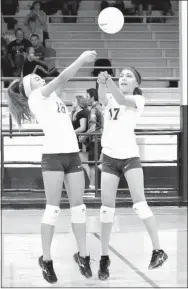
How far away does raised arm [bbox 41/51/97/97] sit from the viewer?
5.65 meters

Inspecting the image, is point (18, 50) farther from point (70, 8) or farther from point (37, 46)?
point (70, 8)

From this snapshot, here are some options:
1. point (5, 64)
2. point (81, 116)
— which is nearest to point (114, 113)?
point (81, 116)

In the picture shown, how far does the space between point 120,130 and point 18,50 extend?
29.9ft

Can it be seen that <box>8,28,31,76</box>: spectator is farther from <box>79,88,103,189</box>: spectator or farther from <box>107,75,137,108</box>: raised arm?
<box>107,75,137,108</box>: raised arm

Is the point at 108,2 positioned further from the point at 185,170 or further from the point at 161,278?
the point at 161,278

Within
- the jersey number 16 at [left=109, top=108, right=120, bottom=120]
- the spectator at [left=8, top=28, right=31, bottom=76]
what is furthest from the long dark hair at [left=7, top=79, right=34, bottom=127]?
the spectator at [left=8, top=28, right=31, bottom=76]

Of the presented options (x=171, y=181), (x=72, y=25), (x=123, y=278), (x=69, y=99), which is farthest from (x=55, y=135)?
(x=72, y=25)

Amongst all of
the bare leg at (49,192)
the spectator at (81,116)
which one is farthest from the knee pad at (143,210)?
the spectator at (81,116)

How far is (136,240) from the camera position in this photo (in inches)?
307

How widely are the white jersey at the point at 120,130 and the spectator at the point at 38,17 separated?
35.2 feet

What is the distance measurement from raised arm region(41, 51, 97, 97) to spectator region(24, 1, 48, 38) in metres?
10.9

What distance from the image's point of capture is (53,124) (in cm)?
589

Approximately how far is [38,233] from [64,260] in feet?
5.20

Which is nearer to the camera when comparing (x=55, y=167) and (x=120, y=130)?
(x=55, y=167)
